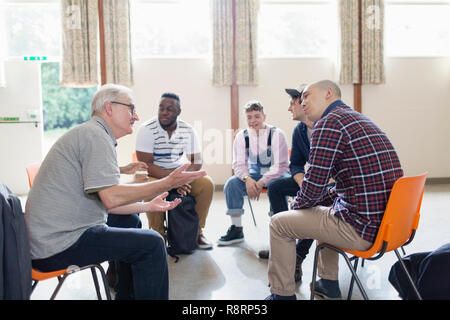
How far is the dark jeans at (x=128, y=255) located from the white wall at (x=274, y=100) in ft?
14.0

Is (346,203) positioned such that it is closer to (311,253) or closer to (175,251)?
(311,253)

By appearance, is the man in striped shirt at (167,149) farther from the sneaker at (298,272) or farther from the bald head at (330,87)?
the bald head at (330,87)

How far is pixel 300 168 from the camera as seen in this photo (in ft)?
9.21

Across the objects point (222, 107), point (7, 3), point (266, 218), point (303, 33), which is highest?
point (7, 3)

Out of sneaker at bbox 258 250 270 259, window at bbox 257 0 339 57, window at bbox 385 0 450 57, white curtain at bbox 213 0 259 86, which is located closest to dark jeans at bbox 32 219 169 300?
sneaker at bbox 258 250 270 259

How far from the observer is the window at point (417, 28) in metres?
6.07

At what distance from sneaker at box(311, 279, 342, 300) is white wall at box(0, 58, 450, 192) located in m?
3.77

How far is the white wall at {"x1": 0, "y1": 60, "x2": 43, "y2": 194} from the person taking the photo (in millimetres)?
5609

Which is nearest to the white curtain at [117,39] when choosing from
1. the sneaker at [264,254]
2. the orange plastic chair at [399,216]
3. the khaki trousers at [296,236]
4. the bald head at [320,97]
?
the sneaker at [264,254]

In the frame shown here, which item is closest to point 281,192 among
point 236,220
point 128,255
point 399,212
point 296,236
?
point 236,220

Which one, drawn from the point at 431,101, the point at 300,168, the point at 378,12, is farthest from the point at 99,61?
the point at 431,101

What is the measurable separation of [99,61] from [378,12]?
4.25 meters

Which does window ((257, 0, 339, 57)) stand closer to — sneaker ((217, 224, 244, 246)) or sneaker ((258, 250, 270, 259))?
sneaker ((217, 224, 244, 246))

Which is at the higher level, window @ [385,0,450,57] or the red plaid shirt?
window @ [385,0,450,57]
